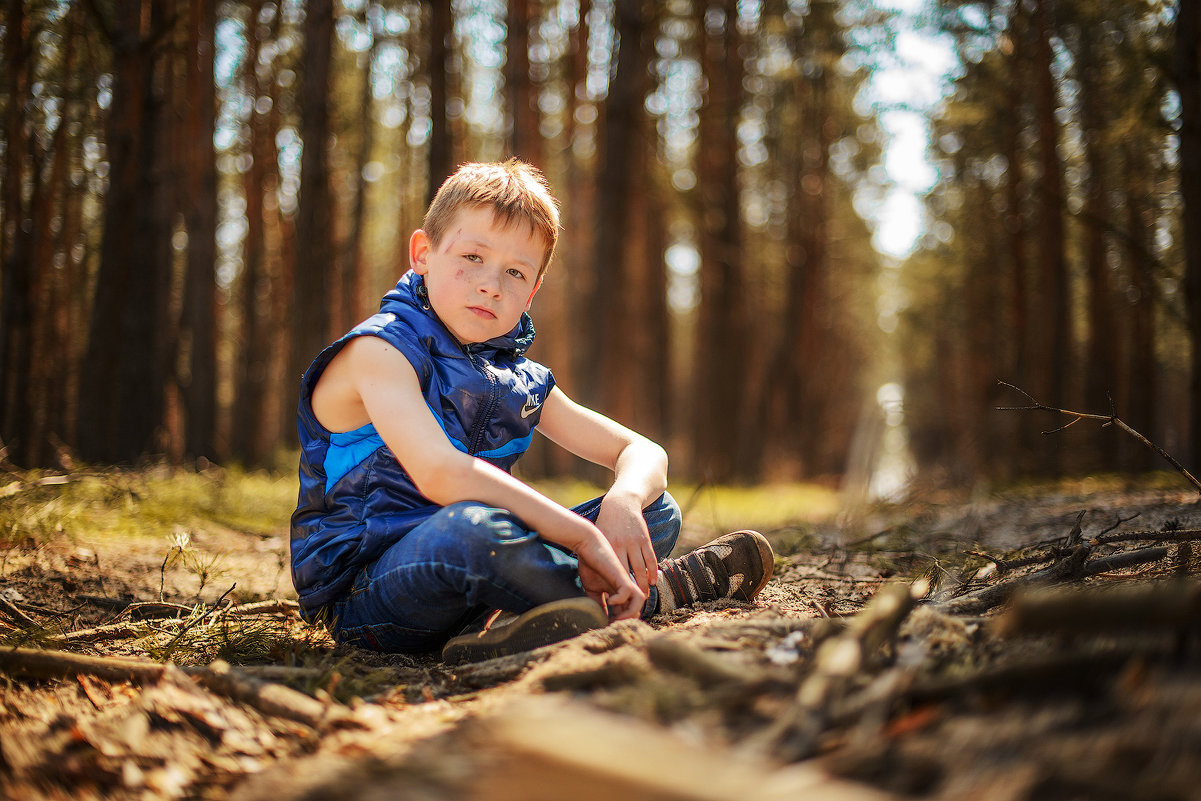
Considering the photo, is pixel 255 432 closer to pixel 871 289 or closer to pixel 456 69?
pixel 456 69

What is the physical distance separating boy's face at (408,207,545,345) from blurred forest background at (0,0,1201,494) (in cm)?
211

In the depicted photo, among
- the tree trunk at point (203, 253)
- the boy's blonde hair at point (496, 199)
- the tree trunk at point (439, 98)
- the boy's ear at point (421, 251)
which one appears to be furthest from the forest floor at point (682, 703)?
the tree trunk at point (203, 253)

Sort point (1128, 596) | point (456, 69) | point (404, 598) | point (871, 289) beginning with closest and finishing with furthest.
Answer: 1. point (1128, 596)
2. point (404, 598)
3. point (456, 69)
4. point (871, 289)

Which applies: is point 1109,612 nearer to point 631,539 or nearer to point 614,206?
point 631,539

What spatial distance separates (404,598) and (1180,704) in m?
1.68

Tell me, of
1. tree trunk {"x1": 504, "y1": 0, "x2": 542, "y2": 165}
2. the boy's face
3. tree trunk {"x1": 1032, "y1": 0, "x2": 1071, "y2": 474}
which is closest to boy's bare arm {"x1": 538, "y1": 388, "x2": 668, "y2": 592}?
the boy's face

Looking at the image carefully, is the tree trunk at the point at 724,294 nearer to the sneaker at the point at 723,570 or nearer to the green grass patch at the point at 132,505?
the green grass patch at the point at 132,505

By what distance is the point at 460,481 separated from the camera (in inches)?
79.0

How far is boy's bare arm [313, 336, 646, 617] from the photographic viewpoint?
1.99 metres

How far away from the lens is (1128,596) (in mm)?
1242

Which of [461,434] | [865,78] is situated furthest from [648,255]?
[461,434]

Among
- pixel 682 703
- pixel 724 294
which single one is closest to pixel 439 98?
pixel 724 294

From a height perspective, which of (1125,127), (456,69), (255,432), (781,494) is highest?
(456,69)

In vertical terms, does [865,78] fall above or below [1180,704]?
above
